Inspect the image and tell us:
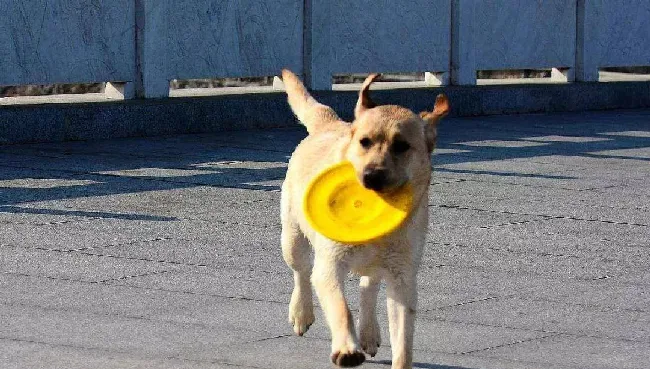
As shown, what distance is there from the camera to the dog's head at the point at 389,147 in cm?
629

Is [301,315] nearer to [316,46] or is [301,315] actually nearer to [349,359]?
[349,359]

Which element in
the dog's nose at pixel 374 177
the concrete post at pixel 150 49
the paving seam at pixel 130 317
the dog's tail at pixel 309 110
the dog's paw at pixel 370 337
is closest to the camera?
the dog's nose at pixel 374 177

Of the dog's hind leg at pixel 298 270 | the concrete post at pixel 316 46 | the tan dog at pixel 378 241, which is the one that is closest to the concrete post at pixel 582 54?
the concrete post at pixel 316 46

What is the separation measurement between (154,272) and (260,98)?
30.9 ft

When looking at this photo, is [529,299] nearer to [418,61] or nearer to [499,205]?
[499,205]

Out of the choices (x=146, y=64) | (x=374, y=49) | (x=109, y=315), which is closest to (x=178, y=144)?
(x=146, y=64)

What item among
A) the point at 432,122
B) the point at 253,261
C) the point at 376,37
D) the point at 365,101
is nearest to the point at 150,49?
the point at 376,37

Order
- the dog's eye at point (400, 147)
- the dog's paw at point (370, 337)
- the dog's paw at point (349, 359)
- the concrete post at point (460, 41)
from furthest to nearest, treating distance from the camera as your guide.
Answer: the concrete post at point (460, 41) < the dog's paw at point (370, 337) < the dog's eye at point (400, 147) < the dog's paw at point (349, 359)

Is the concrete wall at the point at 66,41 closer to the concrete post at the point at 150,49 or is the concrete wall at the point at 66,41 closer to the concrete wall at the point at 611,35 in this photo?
the concrete post at the point at 150,49

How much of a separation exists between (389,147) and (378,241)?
48 cm

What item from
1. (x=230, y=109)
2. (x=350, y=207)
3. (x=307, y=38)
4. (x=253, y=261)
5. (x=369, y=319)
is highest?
(x=307, y=38)

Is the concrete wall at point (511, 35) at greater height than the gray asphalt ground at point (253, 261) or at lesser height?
greater

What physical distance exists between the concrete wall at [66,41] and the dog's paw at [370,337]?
31.9 feet

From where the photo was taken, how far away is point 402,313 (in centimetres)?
654
